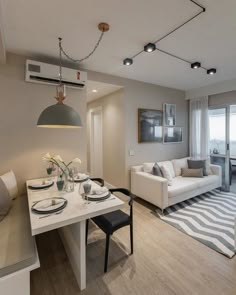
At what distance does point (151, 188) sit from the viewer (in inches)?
128

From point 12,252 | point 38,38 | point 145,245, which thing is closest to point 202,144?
point 145,245

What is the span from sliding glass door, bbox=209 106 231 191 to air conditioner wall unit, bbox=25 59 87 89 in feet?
11.6

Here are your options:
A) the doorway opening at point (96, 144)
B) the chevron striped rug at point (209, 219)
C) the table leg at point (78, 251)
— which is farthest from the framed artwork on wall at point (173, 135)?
the table leg at point (78, 251)

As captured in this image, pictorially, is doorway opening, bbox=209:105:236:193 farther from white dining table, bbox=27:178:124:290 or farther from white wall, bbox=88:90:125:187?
white dining table, bbox=27:178:124:290

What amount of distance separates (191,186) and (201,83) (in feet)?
8.63

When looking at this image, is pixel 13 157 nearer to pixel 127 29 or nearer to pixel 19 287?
pixel 19 287

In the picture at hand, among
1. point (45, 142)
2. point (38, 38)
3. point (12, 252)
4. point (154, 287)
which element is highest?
point (38, 38)

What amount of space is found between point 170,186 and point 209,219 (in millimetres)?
825

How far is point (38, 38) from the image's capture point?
7.36ft

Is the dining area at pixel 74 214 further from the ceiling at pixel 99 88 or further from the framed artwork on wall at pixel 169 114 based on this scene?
the framed artwork on wall at pixel 169 114

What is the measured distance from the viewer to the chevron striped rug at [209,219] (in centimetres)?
230

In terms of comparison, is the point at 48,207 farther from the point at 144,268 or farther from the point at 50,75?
the point at 50,75

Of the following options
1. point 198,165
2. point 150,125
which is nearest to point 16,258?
point 150,125

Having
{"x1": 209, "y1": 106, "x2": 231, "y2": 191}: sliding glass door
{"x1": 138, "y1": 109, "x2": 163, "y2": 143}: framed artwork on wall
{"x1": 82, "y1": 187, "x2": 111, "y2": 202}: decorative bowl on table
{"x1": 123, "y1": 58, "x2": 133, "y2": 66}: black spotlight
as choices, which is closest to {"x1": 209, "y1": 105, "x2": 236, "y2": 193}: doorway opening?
{"x1": 209, "y1": 106, "x2": 231, "y2": 191}: sliding glass door
